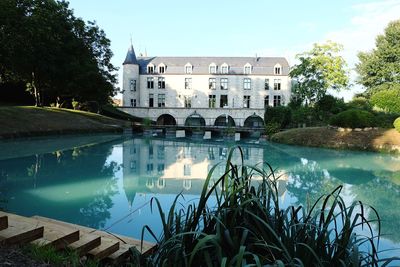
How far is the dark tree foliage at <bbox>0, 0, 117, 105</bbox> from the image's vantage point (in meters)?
19.8

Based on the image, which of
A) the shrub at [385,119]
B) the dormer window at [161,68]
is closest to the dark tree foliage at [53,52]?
the dormer window at [161,68]

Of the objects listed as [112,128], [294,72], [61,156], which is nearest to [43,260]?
[61,156]

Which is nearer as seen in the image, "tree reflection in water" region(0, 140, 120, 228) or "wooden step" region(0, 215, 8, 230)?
"wooden step" region(0, 215, 8, 230)

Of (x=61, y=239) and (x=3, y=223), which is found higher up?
(x=3, y=223)

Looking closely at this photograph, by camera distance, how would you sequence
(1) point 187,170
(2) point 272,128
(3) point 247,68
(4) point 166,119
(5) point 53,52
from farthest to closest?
(4) point 166,119 < (3) point 247,68 < (2) point 272,128 < (5) point 53,52 < (1) point 187,170

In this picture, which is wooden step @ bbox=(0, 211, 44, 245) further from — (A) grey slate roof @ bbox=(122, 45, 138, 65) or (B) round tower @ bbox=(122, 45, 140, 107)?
(A) grey slate roof @ bbox=(122, 45, 138, 65)

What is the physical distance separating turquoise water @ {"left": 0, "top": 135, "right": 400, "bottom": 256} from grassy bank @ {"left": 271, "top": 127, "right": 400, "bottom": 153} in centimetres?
422

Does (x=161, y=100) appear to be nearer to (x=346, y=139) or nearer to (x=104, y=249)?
(x=346, y=139)

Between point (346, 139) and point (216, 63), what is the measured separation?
26336 millimetres

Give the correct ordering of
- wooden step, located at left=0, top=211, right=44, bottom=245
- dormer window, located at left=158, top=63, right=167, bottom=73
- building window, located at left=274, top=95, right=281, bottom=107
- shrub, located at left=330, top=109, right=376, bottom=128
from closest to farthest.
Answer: wooden step, located at left=0, top=211, right=44, bottom=245, shrub, located at left=330, top=109, right=376, bottom=128, building window, located at left=274, top=95, right=281, bottom=107, dormer window, located at left=158, top=63, right=167, bottom=73

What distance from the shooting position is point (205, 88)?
43.8 metres

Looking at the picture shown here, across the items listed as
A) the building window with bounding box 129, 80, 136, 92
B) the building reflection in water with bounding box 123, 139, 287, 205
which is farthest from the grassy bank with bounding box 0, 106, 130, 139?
the building window with bounding box 129, 80, 136, 92

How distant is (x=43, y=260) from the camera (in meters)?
2.65

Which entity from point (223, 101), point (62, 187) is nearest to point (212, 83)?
point (223, 101)
